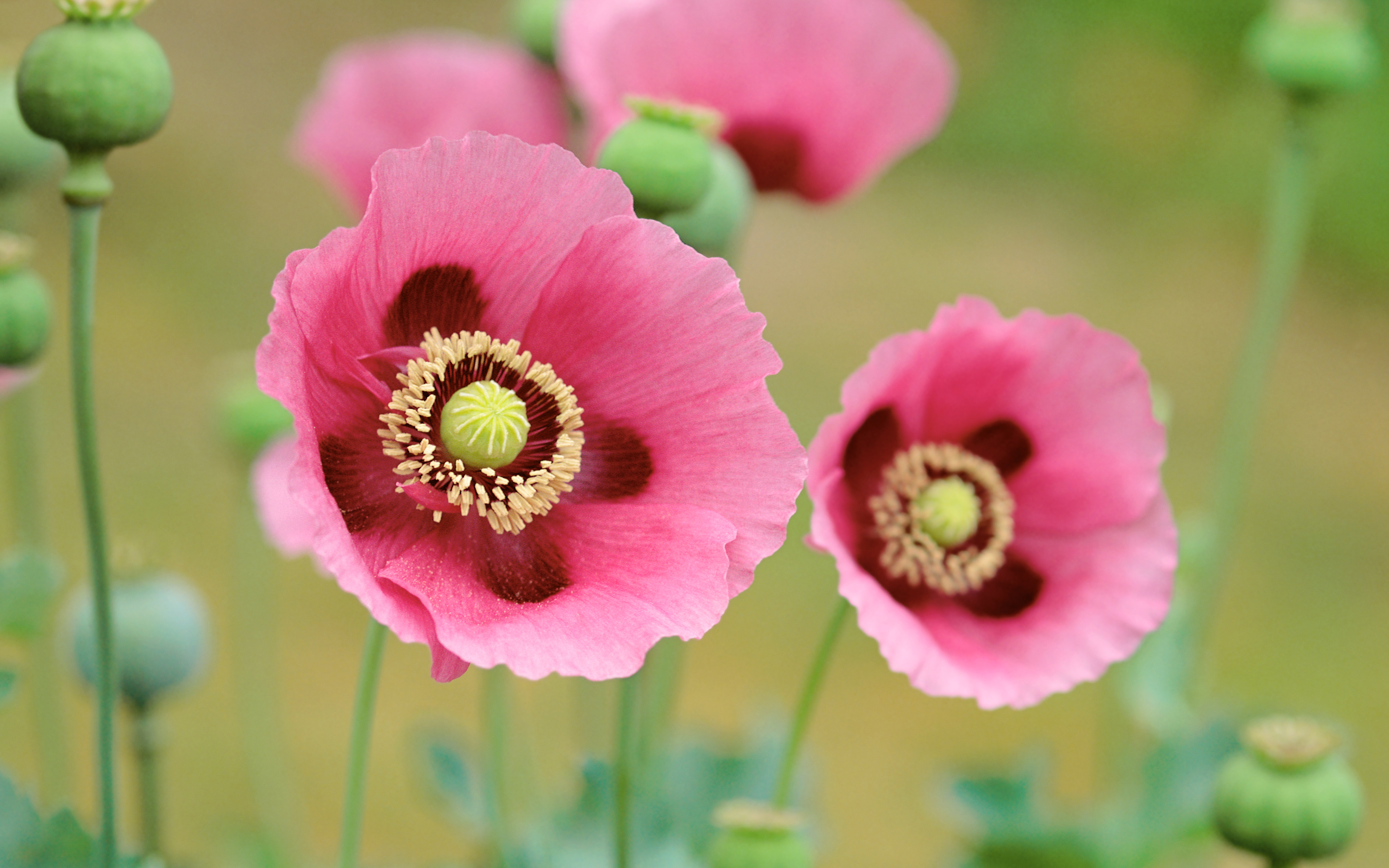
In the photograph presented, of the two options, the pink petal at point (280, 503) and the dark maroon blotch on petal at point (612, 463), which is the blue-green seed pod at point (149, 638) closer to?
the pink petal at point (280, 503)

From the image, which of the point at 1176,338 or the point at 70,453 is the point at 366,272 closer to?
the point at 70,453

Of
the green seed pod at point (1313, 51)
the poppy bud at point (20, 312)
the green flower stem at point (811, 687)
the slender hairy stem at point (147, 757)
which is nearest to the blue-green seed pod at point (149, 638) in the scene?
the slender hairy stem at point (147, 757)

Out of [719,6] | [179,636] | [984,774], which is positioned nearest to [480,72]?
[719,6]

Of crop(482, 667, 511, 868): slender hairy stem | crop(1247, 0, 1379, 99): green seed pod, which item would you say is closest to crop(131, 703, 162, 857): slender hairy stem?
crop(482, 667, 511, 868): slender hairy stem

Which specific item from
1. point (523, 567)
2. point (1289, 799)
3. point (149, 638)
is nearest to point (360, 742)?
point (523, 567)

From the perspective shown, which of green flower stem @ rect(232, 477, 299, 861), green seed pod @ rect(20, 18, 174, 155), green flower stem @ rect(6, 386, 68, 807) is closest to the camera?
green seed pod @ rect(20, 18, 174, 155)

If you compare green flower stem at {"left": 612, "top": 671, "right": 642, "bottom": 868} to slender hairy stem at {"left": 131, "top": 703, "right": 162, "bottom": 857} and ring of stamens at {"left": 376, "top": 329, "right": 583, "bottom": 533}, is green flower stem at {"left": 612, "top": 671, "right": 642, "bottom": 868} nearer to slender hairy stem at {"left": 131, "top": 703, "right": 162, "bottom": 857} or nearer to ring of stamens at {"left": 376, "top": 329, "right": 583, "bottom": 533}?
ring of stamens at {"left": 376, "top": 329, "right": 583, "bottom": 533}

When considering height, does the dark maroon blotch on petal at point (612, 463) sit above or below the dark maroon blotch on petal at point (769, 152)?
below
